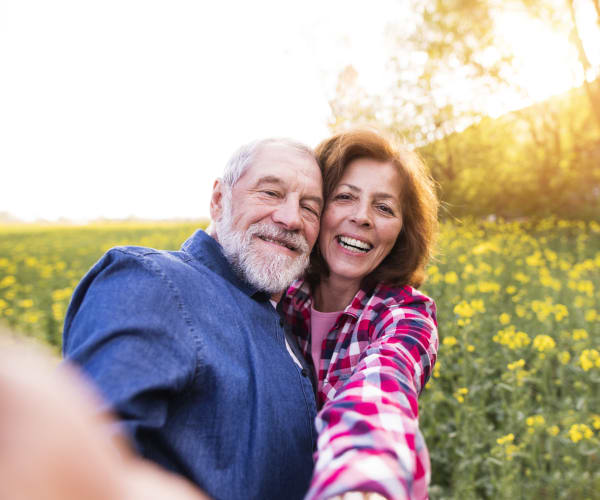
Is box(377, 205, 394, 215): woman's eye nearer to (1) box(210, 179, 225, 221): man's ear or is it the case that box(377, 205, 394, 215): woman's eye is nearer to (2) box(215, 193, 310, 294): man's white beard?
(2) box(215, 193, 310, 294): man's white beard

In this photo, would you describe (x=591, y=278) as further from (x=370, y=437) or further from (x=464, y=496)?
(x=370, y=437)

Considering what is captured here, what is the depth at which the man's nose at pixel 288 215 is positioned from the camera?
1.60 m

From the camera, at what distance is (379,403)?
89 cm

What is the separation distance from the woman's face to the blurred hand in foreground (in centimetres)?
163

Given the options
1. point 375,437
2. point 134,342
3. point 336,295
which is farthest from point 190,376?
point 336,295

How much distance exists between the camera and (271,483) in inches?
40.0

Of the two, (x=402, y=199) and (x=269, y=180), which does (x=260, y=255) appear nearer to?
(x=269, y=180)

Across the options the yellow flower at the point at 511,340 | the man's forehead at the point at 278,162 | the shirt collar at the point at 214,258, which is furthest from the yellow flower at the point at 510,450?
the man's forehead at the point at 278,162

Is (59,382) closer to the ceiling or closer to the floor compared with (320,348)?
closer to the ceiling

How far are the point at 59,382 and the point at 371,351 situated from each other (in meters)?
1.02

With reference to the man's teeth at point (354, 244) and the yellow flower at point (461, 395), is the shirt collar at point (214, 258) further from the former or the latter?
the yellow flower at point (461, 395)

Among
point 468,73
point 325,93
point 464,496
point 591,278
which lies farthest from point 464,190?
point 464,496

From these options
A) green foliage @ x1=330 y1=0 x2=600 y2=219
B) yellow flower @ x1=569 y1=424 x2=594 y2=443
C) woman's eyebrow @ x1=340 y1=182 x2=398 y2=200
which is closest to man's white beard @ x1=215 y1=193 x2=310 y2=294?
woman's eyebrow @ x1=340 y1=182 x2=398 y2=200

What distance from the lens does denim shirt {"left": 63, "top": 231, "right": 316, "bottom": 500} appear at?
0.78m
